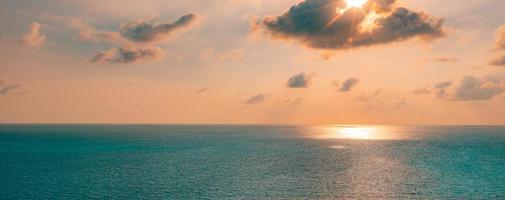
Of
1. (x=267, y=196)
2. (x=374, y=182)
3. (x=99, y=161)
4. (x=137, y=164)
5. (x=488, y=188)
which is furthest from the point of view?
(x=99, y=161)

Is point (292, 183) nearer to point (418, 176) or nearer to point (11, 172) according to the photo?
point (418, 176)

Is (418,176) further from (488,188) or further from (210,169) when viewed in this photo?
(210,169)

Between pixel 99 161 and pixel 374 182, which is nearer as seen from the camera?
pixel 374 182

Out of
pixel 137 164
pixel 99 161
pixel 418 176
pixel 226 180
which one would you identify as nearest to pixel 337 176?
pixel 418 176

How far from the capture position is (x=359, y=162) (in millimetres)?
111750

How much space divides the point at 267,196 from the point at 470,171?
5943 cm

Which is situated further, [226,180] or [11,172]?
[11,172]

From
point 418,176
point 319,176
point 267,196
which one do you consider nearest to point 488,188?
point 418,176

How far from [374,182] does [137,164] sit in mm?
62828

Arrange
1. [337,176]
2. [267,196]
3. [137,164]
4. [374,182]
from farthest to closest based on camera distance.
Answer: [137,164], [337,176], [374,182], [267,196]

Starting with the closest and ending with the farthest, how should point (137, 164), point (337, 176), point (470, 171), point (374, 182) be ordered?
point (374, 182)
point (337, 176)
point (470, 171)
point (137, 164)

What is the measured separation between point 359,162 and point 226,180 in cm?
4985

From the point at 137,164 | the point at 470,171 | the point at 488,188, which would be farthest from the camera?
the point at 137,164

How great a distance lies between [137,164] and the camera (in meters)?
105
